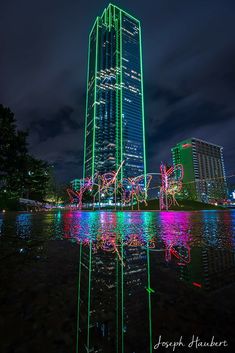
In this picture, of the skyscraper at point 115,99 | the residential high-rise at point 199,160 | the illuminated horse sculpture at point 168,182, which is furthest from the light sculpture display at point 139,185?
the residential high-rise at point 199,160

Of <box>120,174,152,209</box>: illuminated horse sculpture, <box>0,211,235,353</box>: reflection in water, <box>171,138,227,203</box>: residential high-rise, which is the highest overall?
<box>171,138,227,203</box>: residential high-rise

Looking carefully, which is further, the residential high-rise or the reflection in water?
the residential high-rise

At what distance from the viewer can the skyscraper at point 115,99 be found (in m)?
109

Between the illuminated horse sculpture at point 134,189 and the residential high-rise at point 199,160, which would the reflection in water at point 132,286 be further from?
the residential high-rise at point 199,160

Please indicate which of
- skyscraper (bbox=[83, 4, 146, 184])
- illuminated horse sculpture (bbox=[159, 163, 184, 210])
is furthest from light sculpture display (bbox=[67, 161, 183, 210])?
skyscraper (bbox=[83, 4, 146, 184])

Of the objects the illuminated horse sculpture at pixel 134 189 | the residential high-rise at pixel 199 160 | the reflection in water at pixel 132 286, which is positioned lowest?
the reflection in water at pixel 132 286

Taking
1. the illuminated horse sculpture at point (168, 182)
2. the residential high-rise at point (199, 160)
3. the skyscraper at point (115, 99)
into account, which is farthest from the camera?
the residential high-rise at point (199, 160)

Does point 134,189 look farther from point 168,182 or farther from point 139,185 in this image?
point 168,182

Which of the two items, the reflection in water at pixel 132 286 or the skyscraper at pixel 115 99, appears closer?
the reflection in water at pixel 132 286

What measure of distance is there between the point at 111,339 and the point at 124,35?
149 meters

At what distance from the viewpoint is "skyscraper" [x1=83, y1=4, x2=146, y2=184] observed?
109m
